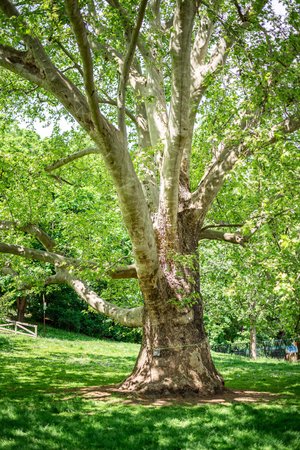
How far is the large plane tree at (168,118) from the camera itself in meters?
7.25

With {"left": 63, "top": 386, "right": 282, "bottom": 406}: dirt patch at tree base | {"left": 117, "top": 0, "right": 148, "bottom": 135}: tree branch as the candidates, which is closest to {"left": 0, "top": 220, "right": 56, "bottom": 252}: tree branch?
{"left": 63, "top": 386, "right": 282, "bottom": 406}: dirt patch at tree base

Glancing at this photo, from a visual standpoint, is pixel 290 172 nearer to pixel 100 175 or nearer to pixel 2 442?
pixel 2 442

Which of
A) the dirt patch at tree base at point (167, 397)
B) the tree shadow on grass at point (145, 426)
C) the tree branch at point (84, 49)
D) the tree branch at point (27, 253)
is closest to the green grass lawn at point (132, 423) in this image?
the tree shadow on grass at point (145, 426)

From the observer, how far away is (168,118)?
8.98 m

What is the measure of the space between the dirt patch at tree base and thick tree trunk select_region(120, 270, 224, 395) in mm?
136

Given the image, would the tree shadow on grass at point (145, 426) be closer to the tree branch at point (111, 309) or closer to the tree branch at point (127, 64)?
the tree branch at point (111, 309)

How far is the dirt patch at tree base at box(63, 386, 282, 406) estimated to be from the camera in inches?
333

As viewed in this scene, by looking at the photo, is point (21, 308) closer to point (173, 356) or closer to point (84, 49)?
Answer: point (173, 356)

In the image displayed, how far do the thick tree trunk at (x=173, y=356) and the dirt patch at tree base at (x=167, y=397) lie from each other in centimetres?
14

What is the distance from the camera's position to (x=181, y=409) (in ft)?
25.5

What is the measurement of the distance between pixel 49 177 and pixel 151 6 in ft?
17.4

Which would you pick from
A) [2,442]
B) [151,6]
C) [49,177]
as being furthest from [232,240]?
[2,442]

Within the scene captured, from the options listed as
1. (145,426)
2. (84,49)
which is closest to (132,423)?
(145,426)

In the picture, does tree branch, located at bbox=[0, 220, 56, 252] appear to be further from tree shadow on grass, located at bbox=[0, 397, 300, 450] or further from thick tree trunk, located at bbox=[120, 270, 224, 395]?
tree shadow on grass, located at bbox=[0, 397, 300, 450]
